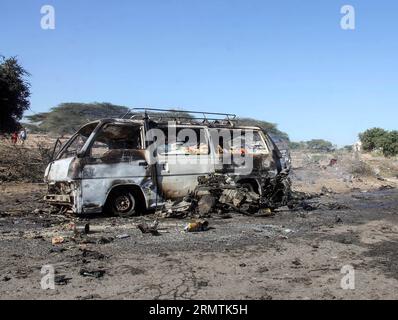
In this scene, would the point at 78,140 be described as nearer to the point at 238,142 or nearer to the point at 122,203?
the point at 122,203

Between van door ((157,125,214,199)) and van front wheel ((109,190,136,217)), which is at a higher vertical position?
van door ((157,125,214,199))

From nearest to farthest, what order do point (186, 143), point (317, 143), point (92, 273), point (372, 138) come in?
point (92, 273) < point (186, 143) < point (372, 138) < point (317, 143)

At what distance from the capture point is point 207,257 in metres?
5.77

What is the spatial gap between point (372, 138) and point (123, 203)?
42.1 meters

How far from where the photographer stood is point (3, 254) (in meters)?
5.75

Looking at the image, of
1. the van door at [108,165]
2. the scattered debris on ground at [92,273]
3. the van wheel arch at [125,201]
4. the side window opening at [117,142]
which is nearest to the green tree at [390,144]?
the side window opening at [117,142]

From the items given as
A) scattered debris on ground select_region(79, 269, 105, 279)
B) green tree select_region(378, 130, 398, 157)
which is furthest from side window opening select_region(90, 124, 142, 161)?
green tree select_region(378, 130, 398, 157)

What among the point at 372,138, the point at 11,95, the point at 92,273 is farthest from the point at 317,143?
the point at 92,273

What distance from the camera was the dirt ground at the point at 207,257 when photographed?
4527 mm

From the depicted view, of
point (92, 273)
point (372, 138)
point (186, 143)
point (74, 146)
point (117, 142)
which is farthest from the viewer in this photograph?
point (372, 138)

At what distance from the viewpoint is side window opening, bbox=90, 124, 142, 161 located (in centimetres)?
873

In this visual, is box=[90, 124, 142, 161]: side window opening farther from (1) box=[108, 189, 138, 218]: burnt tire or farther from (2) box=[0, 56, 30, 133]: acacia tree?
(2) box=[0, 56, 30, 133]: acacia tree
